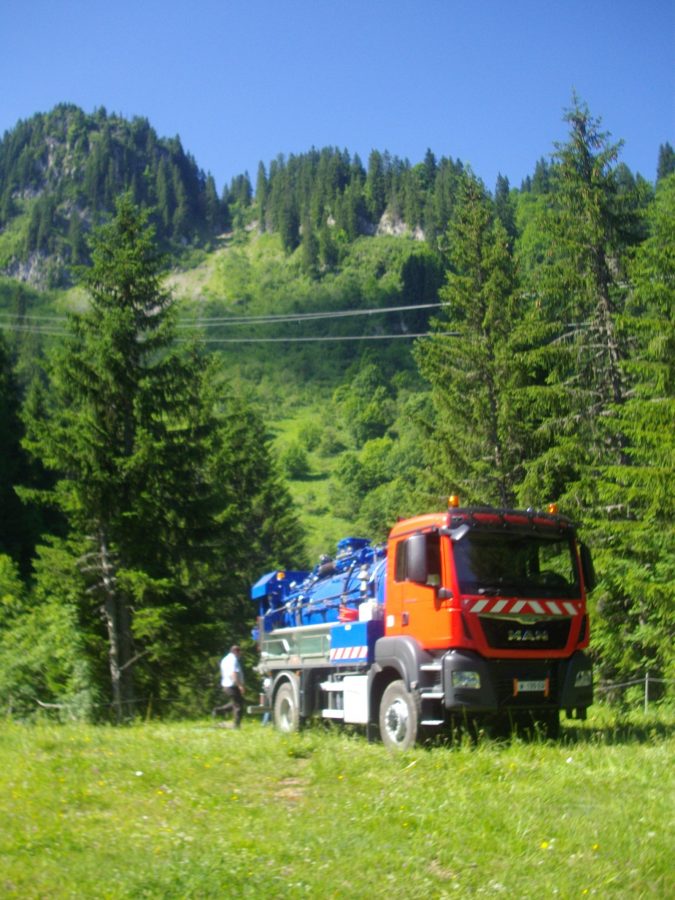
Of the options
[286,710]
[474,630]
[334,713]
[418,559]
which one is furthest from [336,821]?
[286,710]

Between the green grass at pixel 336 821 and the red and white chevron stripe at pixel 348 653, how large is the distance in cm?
178

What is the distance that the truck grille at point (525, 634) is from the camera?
10938mm

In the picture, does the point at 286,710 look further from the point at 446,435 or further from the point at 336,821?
the point at 446,435

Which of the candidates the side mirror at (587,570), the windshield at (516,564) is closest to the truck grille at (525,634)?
the windshield at (516,564)

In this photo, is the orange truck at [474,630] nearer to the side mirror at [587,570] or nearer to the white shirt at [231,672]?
the side mirror at [587,570]

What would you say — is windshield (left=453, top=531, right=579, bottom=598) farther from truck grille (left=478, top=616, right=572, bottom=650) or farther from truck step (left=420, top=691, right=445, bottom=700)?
truck step (left=420, top=691, right=445, bottom=700)

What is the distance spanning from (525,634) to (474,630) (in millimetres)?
740

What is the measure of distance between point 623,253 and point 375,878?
1978cm

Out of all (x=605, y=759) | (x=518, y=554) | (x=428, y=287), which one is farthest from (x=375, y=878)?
(x=428, y=287)

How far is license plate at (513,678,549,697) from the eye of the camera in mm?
11008

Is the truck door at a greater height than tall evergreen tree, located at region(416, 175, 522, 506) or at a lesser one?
lesser

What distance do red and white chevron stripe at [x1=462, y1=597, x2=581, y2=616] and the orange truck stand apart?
13mm

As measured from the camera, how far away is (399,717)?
37.7ft

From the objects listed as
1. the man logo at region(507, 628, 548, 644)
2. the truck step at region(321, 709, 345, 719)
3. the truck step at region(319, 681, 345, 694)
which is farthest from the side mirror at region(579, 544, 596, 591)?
the truck step at region(321, 709, 345, 719)
